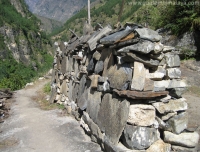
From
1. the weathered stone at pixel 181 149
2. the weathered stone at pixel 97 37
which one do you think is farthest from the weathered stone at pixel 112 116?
the weathered stone at pixel 97 37

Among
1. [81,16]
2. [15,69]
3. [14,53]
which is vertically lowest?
[15,69]

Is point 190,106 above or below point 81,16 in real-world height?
below

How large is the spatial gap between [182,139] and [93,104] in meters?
1.94

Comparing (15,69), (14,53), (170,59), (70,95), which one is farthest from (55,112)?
(14,53)

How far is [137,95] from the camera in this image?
10.8 ft

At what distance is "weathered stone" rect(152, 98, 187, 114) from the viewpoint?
3469mm

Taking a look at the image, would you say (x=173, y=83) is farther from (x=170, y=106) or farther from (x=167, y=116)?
(x=167, y=116)

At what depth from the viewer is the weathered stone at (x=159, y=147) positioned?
3357mm

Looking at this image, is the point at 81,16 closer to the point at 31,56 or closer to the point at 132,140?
the point at 31,56

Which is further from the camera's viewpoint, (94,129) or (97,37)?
(97,37)

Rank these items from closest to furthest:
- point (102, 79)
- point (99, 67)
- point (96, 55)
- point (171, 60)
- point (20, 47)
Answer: point (171, 60), point (102, 79), point (99, 67), point (96, 55), point (20, 47)

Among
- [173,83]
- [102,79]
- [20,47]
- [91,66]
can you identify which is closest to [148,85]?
[173,83]

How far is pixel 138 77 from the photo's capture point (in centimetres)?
340

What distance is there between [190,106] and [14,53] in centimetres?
9275
